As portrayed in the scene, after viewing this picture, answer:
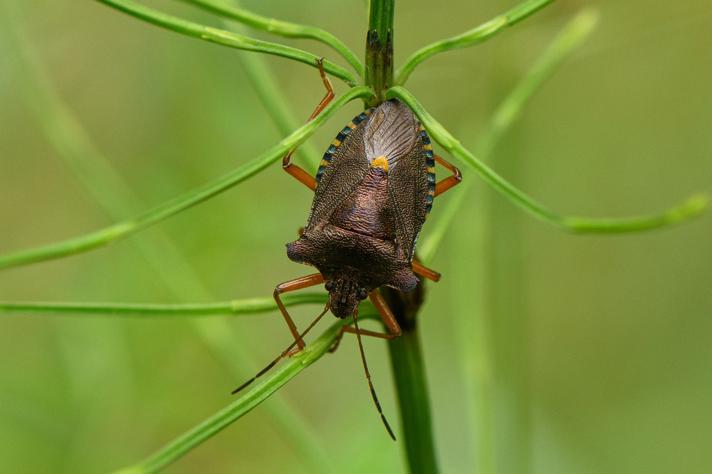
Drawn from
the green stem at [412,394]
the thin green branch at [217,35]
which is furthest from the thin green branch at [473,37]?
the green stem at [412,394]

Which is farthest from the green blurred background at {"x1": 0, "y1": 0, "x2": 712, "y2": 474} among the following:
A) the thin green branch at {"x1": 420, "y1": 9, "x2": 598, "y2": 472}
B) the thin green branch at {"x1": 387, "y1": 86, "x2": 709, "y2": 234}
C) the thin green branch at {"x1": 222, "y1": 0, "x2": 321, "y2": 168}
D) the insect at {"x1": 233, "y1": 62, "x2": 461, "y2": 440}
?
A: the thin green branch at {"x1": 387, "y1": 86, "x2": 709, "y2": 234}

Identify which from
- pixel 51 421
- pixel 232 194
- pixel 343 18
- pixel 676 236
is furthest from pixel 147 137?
pixel 676 236

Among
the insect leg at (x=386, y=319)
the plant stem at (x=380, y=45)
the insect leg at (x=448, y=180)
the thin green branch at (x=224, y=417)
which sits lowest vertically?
the thin green branch at (x=224, y=417)

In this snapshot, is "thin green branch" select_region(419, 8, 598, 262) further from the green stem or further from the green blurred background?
the green blurred background

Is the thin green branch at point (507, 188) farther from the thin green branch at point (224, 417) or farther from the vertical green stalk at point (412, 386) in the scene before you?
the thin green branch at point (224, 417)

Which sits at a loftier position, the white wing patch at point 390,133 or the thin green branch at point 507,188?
the white wing patch at point 390,133

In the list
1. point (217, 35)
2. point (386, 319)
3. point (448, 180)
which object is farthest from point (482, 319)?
point (217, 35)

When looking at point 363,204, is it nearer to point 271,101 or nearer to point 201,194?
point 271,101
